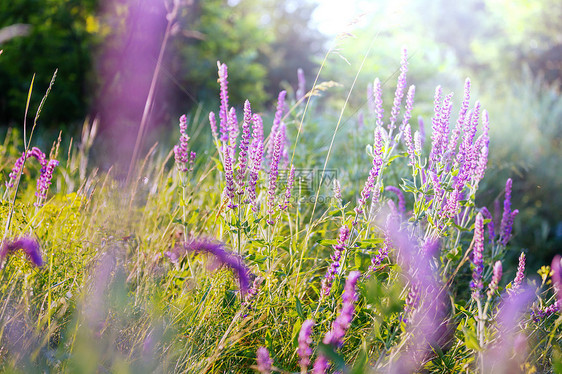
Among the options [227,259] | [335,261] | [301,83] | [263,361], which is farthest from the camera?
[301,83]

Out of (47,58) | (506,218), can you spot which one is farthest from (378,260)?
(47,58)

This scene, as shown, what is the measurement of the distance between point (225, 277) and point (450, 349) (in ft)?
3.48

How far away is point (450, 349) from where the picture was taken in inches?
73.8

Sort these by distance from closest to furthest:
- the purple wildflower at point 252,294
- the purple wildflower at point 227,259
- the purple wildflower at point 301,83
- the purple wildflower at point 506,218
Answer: the purple wildflower at point 252,294 → the purple wildflower at point 227,259 → the purple wildflower at point 506,218 → the purple wildflower at point 301,83

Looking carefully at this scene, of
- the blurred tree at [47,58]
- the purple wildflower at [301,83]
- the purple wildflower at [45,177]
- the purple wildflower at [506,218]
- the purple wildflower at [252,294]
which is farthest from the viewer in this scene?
the blurred tree at [47,58]

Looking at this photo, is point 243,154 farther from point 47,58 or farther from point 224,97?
point 47,58

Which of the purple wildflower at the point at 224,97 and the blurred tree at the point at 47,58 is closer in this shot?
the purple wildflower at the point at 224,97

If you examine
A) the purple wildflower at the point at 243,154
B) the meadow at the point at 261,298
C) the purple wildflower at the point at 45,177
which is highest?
the purple wildflower at the point at 243,154

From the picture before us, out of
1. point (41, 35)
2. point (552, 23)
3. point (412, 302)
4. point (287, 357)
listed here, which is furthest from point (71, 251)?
point (552, 23)

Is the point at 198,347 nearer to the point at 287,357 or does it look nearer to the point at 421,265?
the point at 287,357

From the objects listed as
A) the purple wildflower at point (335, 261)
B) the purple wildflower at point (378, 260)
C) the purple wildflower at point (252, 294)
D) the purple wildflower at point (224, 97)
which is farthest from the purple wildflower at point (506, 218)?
the purple wildflower at point (224, 97)

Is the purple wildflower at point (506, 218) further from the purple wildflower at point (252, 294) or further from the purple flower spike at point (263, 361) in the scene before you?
the purple flower spike at point (263, 361)

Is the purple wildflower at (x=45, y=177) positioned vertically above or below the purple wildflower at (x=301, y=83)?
below

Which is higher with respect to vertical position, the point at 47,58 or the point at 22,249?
the point at 47,58
